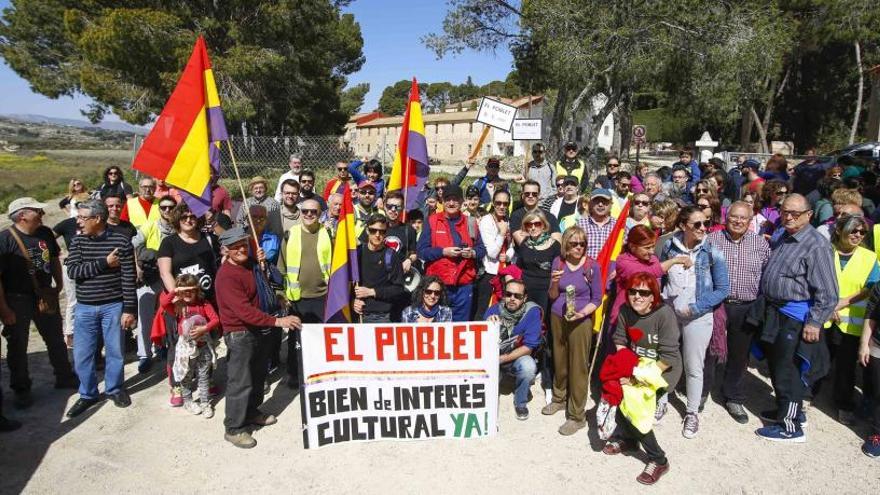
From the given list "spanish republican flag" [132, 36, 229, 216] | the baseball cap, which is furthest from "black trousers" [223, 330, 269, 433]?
the baseball cap

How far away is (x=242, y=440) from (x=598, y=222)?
12.9 ft

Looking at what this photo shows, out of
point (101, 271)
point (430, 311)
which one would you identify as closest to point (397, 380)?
point (430, 311)

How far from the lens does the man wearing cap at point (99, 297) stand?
16.1ft

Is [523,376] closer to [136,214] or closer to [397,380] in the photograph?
[397,380]

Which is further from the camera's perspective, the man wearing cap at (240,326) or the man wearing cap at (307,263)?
the man wearing cap at (307,263)

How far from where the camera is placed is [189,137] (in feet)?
16.2

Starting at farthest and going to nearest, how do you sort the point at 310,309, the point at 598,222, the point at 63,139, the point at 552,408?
the point at 63,139 → the point at 598,222 → the point at 310,309 → the point at 552,408

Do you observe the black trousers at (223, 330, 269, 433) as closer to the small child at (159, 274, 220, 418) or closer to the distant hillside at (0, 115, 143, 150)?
the small child at (159, 274, 220, 418)

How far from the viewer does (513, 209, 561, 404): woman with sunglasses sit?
530cm

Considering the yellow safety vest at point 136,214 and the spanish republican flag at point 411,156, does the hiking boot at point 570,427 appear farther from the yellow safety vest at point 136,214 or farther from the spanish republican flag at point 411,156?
the yellow safety vest at point 136,214

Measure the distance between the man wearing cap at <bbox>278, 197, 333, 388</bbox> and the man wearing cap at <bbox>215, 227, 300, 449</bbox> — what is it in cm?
66

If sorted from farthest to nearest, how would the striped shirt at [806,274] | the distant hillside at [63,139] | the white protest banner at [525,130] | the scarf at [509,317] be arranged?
1. the distant hillside at [63,139]
2. the white protest banner at [525,130]
3. the scarf at [509,317]
4. the striped shirt at [806,274]

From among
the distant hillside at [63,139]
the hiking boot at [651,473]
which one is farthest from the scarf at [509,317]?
the distant hillside at [63,139]

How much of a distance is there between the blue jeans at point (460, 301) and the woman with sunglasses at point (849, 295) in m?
3.36
